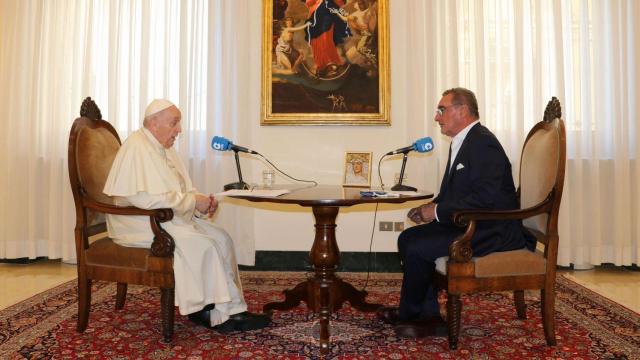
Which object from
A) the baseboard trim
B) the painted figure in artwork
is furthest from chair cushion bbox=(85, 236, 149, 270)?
the painted figure in artwork

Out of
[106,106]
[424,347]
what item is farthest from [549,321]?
[106,106]

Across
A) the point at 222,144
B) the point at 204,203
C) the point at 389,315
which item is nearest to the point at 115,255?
the point at 204,203

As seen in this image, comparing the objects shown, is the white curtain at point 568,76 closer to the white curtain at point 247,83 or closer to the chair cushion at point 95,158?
the white curtain at point 247,83

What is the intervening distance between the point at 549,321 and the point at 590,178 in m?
2.69

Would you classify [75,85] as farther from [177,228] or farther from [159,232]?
[159,232]

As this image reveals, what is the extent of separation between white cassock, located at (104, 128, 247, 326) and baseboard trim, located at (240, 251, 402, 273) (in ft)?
6.44

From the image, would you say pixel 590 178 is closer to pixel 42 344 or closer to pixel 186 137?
pixel 186 137

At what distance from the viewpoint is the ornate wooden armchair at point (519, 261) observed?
110 inches

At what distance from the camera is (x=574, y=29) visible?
5.09 m

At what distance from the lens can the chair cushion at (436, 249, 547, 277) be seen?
9.21ft

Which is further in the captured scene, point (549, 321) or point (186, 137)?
point (186, 137)

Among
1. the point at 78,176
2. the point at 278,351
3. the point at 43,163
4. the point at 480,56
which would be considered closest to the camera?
the point at 278,351

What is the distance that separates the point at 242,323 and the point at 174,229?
0.71 m

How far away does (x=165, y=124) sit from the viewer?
3.33 metres
